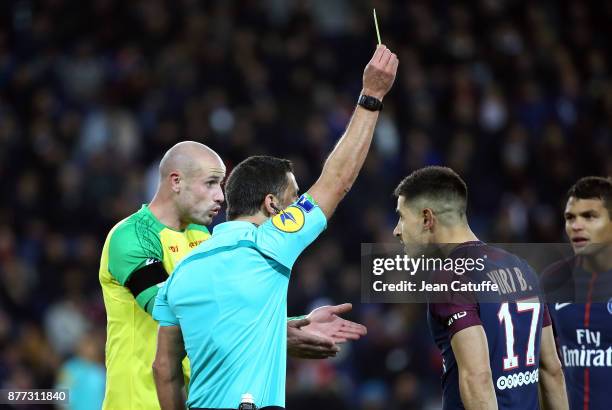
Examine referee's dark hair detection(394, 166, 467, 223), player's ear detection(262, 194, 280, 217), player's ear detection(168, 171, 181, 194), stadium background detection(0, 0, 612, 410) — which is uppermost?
stadium background detection(0, 0, 612, 410)

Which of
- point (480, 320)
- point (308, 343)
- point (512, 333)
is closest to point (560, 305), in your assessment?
point (512, 333)

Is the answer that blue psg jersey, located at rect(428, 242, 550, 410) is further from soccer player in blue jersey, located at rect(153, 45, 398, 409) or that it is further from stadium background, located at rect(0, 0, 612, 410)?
stadium background, located at rect(0, 0, 612, 410)

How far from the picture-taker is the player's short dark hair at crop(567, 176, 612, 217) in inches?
235

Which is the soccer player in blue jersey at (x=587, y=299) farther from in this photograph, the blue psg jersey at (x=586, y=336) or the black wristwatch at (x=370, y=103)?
the black wristwatch at (x=370, y=103)

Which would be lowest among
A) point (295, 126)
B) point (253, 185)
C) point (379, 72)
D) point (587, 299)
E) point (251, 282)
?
point (251, 282)

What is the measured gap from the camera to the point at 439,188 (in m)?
4.88

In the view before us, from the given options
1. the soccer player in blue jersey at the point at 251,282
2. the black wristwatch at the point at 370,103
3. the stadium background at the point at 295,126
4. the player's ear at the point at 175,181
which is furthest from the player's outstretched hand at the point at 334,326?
the stadium background at the point at 295,126

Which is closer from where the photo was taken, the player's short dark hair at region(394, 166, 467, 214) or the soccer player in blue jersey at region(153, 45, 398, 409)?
the soccer player in blue jersey at region(153, 45, 398, 409)

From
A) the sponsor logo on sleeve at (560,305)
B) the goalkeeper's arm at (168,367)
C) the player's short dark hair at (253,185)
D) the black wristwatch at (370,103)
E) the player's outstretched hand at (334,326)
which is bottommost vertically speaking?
the goalkeeper's arm at (168,367)

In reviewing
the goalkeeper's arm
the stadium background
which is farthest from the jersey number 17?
the stadium background

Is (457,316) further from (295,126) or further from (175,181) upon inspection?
(295,126)

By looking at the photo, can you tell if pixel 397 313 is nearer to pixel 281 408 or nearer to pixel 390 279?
pixel 390 279

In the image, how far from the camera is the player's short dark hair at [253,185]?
439cm

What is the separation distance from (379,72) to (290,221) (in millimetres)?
789
